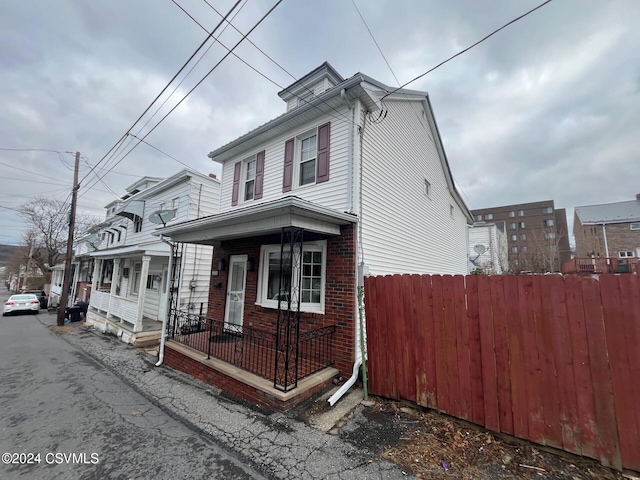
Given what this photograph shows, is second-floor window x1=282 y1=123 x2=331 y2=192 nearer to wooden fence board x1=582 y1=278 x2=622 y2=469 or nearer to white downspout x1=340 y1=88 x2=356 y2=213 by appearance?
white downspout x1=340 y1=88 x2=356 y2=213

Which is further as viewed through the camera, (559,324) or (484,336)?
(484,336)

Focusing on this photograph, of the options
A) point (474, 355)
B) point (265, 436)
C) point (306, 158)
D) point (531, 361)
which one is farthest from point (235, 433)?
point (306, 158)

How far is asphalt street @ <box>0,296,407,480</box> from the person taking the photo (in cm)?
292

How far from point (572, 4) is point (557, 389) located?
5.34 meters

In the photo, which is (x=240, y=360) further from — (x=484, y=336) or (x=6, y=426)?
(x=484, y=336)

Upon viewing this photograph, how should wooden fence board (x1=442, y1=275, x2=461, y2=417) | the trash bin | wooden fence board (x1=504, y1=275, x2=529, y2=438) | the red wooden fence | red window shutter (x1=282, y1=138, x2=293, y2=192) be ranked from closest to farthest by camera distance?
the red wooden fence < wooden fence board (x1=504, y1=275, x2=529, y2=438) < wooden fence board (x1=442, y1=275, x2=461, y2=417) < red window shutter (x1=282, y1=138, x2=293, y2=192) < the trash bin

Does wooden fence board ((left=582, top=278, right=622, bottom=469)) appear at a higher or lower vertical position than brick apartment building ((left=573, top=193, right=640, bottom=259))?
lower

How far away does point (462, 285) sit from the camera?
3.83 metres

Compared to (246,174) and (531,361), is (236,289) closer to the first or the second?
(246,174)

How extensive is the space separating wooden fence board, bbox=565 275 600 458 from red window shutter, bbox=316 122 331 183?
15.2 ft

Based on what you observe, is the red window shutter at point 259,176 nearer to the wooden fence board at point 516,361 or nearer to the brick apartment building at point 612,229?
the wooden fence board at point 516,361

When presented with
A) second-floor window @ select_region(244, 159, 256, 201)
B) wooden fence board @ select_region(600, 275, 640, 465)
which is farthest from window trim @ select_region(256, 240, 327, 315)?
wooden fence board @ select_region(600, 275, 640, 465)

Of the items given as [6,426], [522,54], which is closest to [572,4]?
[522,54]

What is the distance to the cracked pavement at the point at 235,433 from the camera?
2.90 m
